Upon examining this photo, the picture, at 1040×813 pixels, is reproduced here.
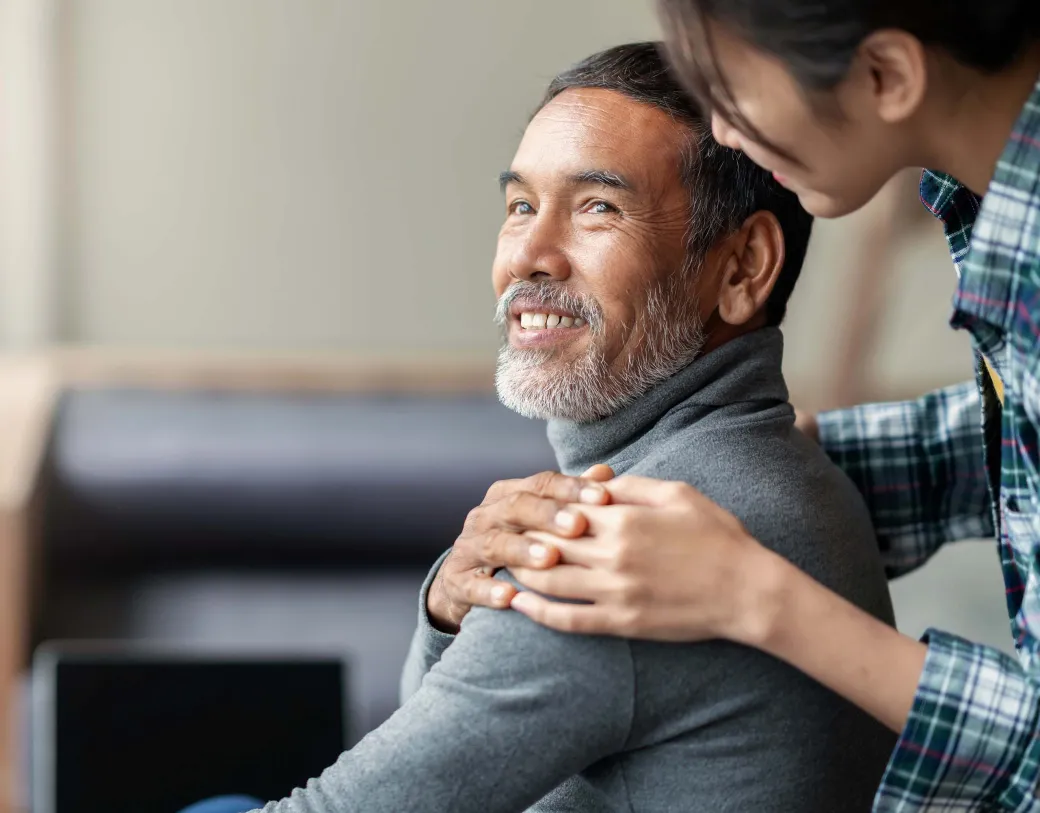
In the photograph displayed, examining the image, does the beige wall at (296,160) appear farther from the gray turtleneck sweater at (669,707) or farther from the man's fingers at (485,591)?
the man's fingers at (485,591)

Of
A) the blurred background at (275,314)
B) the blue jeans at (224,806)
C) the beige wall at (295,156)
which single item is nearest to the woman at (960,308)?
the blue jeans at (224,806)

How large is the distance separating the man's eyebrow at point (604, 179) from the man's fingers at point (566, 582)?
446 mm

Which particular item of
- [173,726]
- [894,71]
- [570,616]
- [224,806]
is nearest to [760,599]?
[570,616]

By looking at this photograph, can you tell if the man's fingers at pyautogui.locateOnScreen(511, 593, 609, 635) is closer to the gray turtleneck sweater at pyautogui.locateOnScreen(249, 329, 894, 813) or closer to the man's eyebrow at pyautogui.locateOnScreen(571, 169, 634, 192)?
the gray turtleneck sweater at pyautogui.locateOnScreen(249, 329, 894, 813)

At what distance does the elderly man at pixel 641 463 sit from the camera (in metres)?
1.04

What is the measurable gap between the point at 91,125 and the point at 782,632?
277 centimetres

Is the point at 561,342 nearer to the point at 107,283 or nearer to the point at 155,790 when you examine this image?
the point at 155,790

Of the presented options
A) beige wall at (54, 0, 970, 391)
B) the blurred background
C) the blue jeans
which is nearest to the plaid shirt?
the blue jeans

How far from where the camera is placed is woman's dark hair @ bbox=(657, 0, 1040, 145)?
0.98 m

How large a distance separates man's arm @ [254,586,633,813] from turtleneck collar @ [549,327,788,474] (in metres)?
0.27

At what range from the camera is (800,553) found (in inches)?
45.5

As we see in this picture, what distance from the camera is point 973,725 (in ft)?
3.35

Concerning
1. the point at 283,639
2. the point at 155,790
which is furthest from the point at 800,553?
the point at 283,639

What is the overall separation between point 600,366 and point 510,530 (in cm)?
26
